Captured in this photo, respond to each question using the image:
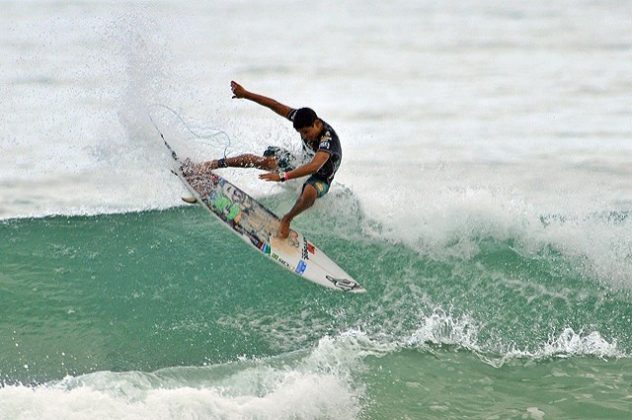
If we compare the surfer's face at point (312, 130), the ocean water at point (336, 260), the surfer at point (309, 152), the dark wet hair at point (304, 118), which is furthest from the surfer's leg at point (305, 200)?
the ocean water at point (336, 260)

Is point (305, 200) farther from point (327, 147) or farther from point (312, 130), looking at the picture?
point (312, 130)

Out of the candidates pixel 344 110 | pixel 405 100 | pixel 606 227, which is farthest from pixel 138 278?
pixel 405 100

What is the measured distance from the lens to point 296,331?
9367 mm

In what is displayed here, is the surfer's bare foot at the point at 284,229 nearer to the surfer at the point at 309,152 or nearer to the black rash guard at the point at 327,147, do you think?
the surfer at the point at 309,152

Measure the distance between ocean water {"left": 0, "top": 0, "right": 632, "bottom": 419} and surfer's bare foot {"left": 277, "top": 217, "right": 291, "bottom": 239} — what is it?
56cm

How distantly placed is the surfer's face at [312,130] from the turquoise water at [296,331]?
4.91ft

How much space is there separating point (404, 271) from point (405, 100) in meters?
9.67

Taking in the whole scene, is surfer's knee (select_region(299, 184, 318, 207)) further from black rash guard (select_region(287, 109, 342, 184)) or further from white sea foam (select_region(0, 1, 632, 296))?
white sea foam (select_region(0, 1, 632, 296))

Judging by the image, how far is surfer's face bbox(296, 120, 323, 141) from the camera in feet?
31.0

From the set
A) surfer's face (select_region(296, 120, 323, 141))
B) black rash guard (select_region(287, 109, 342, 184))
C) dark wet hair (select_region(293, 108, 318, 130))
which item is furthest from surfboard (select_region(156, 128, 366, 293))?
dark wet hair (select_region(293, 108, 318, 130))

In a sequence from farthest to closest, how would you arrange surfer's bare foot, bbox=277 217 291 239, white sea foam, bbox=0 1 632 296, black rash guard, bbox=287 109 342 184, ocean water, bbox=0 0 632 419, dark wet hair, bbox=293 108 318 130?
white sea foam, bbox=0 1 632 296
surfer's bare foot, bbox=277 217 291 239
black rash guard, bbox=287 109 342 184
dark wet hair, bbox=293 108 318 130
ocean water, bbox=0 0 632 419

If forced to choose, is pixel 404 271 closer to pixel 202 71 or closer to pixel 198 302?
pixel 198 302

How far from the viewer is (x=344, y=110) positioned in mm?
18547

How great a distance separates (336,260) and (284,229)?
85cm
